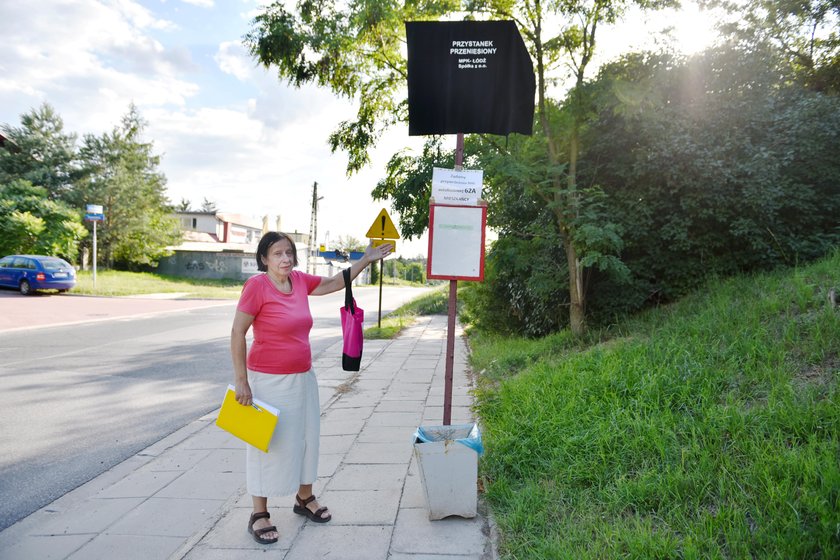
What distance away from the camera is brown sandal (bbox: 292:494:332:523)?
352cm

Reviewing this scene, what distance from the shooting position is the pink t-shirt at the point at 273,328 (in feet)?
10.8

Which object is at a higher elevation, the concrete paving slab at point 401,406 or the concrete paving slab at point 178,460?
the concrete paving slab at point 401,406

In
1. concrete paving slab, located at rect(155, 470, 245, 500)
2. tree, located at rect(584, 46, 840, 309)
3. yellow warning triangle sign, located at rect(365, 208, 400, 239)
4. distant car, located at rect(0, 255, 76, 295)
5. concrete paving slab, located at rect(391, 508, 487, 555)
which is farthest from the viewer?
distant car, located at rect(0, 255, 76, 295)

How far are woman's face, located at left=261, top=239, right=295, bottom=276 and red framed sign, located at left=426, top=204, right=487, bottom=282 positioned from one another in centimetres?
98

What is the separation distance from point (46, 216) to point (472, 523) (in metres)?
33.5

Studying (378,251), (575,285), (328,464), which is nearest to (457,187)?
(378,251)

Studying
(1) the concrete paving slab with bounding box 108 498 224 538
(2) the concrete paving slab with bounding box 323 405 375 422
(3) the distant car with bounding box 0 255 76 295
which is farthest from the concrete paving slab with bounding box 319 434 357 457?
(3) the distant car with bounding box 0 255 76 295

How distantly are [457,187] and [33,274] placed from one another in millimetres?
22113

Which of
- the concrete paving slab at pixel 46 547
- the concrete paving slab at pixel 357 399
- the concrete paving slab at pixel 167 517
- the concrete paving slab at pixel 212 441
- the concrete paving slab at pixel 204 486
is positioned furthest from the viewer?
the concrete paving slab at pixel 357 399

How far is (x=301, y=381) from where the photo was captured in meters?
3.45

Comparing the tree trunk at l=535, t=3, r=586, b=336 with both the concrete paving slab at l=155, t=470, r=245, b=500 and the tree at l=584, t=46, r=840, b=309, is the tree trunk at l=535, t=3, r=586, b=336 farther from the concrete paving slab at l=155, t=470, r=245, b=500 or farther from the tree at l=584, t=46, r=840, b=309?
the concrete paving slab at l=155, t=470, r=245, b=500

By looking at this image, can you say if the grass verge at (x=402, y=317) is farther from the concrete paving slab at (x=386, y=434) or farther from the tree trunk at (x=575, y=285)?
the concrete paving slab at (x=386, y=434)

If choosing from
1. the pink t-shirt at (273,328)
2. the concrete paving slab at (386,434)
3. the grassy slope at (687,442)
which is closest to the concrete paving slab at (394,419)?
the concrete paving slab at (386,434)

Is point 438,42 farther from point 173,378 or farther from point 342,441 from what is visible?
point 173,378
